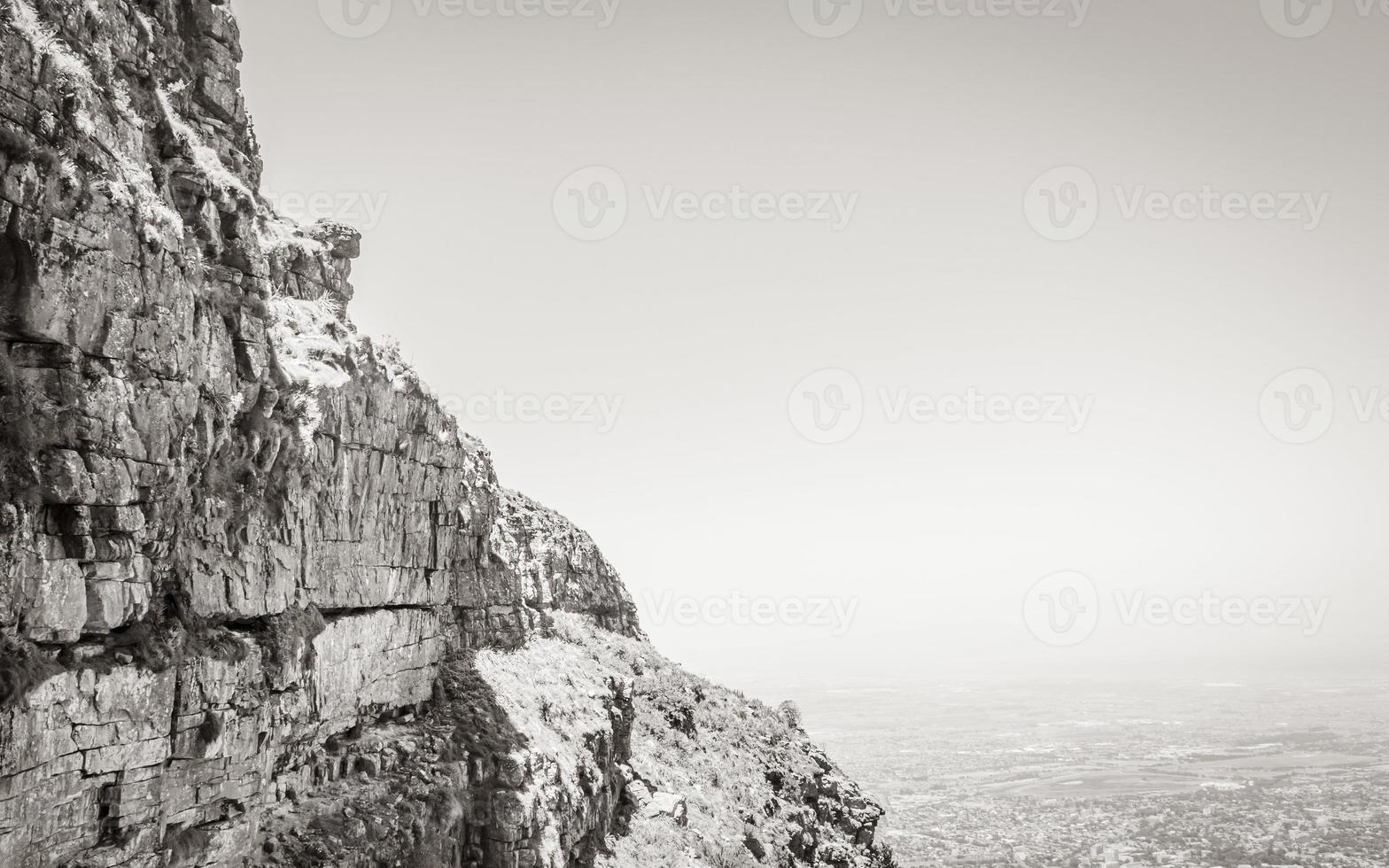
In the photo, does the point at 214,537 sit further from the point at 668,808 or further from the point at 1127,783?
the point at 1127,783

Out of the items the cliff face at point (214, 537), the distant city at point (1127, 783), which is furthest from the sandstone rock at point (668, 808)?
the distant city at point (1127, 783)

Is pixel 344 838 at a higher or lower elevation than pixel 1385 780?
higher

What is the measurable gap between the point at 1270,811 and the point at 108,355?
363ft

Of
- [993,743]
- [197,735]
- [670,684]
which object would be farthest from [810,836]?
[993,743]

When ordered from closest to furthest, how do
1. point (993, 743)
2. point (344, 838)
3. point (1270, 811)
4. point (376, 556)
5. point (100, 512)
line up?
point (100, 512) < point (344, 838) < point (376, 556) < point (1270, 811) < point (993, 743)

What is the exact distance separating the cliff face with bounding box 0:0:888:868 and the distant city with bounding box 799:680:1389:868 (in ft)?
156

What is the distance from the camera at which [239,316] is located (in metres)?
19.0

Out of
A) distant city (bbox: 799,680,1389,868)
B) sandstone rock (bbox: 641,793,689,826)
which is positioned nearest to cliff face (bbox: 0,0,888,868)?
sandstone rock (bbox: 641,793,689,826)

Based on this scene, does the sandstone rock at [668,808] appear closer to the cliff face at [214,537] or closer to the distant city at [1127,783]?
the cliff face at [214,537]

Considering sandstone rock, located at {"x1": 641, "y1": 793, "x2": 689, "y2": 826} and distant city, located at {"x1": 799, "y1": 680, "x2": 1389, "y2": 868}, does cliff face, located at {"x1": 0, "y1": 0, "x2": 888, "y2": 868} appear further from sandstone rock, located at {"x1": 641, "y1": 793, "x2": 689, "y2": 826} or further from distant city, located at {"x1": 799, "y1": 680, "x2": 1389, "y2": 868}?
distant city, located at {"x1": 799, "y1": 680, "x2": 1389, "y2": 868}

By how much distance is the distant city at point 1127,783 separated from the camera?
79.6 metres

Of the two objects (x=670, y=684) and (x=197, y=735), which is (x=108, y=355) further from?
(x=670, y=684)

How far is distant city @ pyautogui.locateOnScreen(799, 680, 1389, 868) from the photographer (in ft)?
261

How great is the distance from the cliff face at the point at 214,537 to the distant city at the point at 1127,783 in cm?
4757
